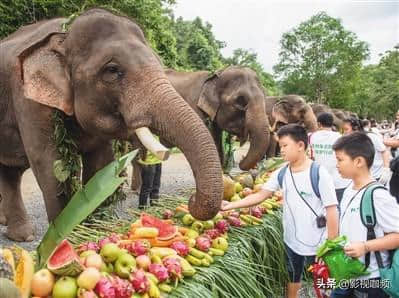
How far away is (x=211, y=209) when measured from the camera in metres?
3.08

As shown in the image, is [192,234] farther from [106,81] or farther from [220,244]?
[106,81]

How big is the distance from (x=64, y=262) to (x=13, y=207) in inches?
145

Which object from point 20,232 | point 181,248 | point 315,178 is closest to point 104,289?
A: point 181,248

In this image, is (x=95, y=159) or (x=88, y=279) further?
(x=95, y=159)

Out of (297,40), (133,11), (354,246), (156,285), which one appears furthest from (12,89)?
(297,40)

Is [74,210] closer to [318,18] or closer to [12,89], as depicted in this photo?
[12,89]

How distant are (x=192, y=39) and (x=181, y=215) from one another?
22.2 meters

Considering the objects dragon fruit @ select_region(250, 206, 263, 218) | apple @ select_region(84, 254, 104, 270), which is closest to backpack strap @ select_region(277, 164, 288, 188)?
dragon fruit @ select_region(250, 206, 263, 218)

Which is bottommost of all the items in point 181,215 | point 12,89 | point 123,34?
point 181,215

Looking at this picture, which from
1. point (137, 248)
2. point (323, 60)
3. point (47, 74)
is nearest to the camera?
point (137, 248)

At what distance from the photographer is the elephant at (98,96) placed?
11.0ft

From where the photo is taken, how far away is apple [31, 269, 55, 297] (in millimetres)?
2270

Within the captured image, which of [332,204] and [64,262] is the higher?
[332,204]

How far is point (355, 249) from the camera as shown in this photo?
2.61 metres
